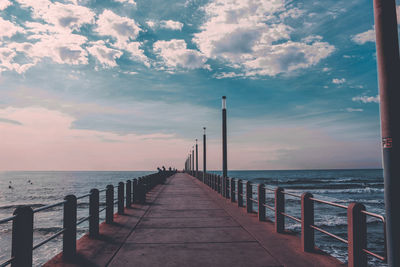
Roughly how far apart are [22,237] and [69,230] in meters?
1.78

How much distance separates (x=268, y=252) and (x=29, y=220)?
178 inches

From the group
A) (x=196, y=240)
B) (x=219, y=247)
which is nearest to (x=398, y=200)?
(x=219, y=247)

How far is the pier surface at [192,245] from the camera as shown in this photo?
5801 mm

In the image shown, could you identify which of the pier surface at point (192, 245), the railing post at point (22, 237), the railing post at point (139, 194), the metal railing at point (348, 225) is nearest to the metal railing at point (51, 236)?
the railing post at point (22, 237)

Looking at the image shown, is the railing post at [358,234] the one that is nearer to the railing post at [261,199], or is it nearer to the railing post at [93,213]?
the railing post at [261,199]

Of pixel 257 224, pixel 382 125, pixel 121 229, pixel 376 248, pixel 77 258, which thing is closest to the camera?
pixel 382 125

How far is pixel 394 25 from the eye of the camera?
159 inches

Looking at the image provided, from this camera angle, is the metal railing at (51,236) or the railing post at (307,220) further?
the railing post at (307,220)

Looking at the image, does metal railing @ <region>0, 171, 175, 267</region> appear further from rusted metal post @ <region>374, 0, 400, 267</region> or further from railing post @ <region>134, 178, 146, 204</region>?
railing post @ <region>134, 178, 146, 204</region>

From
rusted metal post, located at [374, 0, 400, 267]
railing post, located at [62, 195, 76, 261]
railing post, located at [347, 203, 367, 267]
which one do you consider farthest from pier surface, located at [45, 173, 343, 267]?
rusted metal post, located at [374, 0, 400, 267]

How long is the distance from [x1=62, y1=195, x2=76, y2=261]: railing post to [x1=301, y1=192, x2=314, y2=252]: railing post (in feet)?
15.5

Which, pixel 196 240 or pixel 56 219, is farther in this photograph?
pixel 56 219

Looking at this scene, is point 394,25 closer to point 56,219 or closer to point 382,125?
point 382,125

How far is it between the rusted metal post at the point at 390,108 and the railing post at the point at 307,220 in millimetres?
2585
